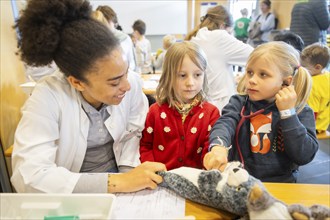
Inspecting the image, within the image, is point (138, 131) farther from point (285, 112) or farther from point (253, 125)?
point (285, 112)

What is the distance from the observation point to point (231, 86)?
2035mm

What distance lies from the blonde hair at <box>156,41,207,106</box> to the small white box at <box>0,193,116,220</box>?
0.68m

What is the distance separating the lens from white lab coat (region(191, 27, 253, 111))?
1.90 meters

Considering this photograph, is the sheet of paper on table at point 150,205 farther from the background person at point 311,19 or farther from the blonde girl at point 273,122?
the background person at point 311,19

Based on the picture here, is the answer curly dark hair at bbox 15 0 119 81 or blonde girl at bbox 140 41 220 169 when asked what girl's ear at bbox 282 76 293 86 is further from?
curly dark hair at bbox 15 0 119 81

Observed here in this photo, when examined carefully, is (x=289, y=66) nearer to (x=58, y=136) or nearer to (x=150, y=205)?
(x=150, y=205)

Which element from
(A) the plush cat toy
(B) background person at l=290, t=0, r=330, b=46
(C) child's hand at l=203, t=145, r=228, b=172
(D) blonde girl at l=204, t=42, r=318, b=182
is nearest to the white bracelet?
(D) blonde girl at l=204, t=42, r=318, b=182

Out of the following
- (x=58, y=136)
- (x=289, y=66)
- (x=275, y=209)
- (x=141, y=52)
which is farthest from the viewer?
(x=141, y=52)

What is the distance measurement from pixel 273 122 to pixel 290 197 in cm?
41

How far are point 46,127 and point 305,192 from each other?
794mm

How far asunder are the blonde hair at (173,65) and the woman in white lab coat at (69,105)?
0.35 metres

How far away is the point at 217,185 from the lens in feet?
2.15

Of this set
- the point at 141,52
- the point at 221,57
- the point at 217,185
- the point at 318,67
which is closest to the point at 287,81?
the point at 217,185

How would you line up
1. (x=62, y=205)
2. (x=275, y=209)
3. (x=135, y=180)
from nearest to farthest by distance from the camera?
(x=275, y=209), (x=62, y=205), (x=135, y=180)
